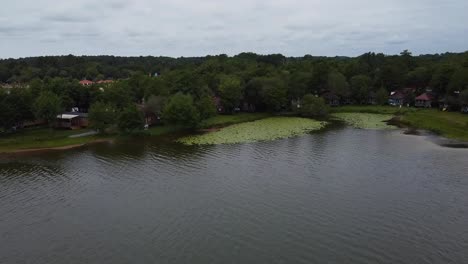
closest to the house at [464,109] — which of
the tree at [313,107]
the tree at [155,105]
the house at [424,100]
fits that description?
the house at [424,100]

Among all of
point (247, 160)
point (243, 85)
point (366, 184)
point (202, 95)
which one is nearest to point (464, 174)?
point (366, 184)

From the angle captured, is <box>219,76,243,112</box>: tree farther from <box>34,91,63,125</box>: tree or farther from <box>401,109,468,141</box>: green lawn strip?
<box>34,91,63,125</box>: tree

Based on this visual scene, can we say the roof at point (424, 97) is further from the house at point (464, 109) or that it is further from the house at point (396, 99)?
the house at point (464, 109)

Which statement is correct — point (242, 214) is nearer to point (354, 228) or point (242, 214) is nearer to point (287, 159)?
point (354, 228)

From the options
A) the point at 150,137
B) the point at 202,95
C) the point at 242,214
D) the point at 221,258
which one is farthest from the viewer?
the point at 202,95

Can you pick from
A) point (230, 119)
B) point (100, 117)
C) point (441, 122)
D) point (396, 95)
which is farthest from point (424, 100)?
point (100, 117)

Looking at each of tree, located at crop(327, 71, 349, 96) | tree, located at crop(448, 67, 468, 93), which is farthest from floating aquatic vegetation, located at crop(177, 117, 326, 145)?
tree, located at crop(448, 67, 468, 93)

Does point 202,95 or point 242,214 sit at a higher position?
point 202,95
